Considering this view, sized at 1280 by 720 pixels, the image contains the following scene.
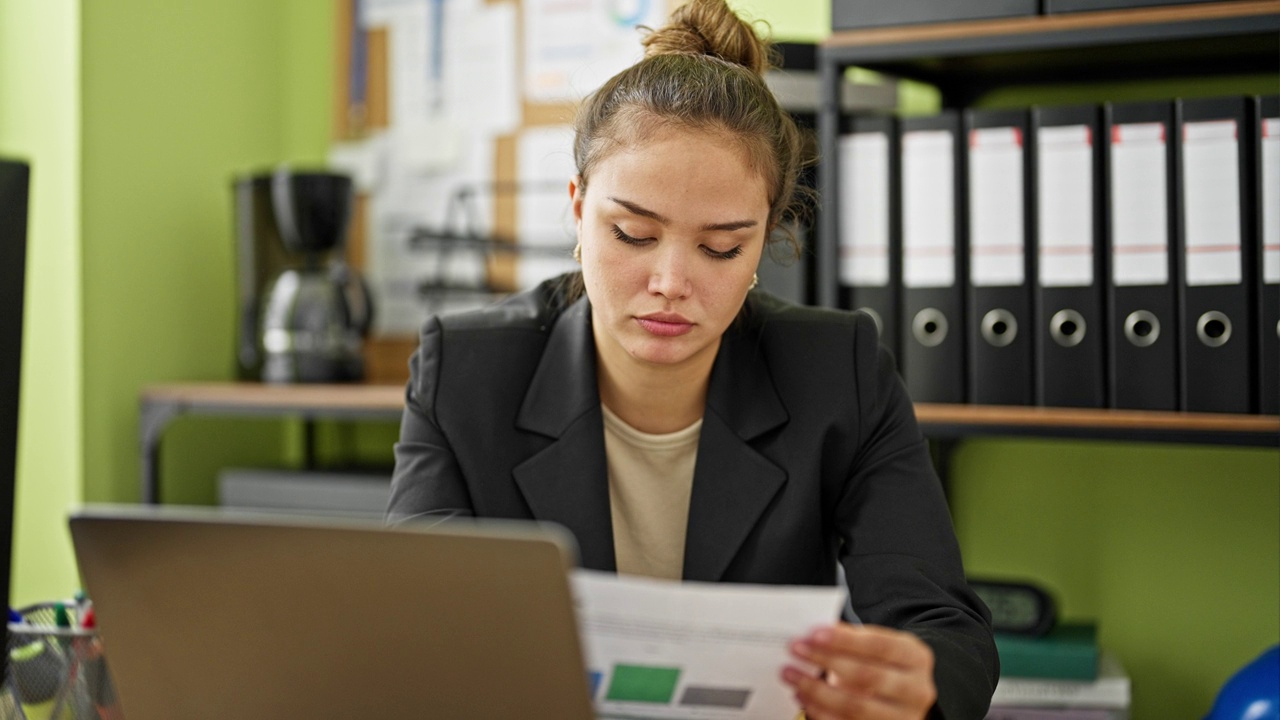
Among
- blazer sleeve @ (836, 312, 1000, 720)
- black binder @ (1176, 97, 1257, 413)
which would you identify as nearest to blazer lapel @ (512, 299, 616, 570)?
blazer sleeve @ (836, 312, 1000, 720)

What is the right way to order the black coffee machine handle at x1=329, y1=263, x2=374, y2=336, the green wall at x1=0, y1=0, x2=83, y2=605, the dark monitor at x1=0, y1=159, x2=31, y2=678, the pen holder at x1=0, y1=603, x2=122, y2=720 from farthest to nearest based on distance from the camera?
the black coffee machine handle at x1=329, y1=263, x2=374, y2=336 → the green wall at x1=0, y1=0, x2=83, y2=605 → the pen holder at x1=0, y1=603, x2=122, y2=720 → the dark monitor at x1=0, y1=159, x2=31, y2=678

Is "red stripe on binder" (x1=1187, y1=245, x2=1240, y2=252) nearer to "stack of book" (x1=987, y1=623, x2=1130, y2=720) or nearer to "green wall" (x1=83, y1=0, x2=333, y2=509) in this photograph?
"stack of book" (x1=987, y1=623, x2=1130, y2=720)

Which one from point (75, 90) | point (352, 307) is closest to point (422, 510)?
point (352, 307)

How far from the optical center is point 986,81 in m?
1.77

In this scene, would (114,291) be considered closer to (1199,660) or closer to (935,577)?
(935,577)

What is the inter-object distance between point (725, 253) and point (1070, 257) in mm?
633

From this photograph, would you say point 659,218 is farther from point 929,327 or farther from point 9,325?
point 929,327

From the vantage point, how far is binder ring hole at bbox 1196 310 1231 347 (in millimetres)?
1402

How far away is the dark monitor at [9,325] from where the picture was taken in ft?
2.28

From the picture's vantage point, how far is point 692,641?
0.61m

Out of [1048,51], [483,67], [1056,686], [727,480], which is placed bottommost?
[1056,686]

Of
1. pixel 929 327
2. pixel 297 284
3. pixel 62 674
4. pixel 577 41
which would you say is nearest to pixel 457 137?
pixel 577 41

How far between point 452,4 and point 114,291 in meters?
0.77

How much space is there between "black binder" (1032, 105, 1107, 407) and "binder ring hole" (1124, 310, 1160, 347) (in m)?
0.03
